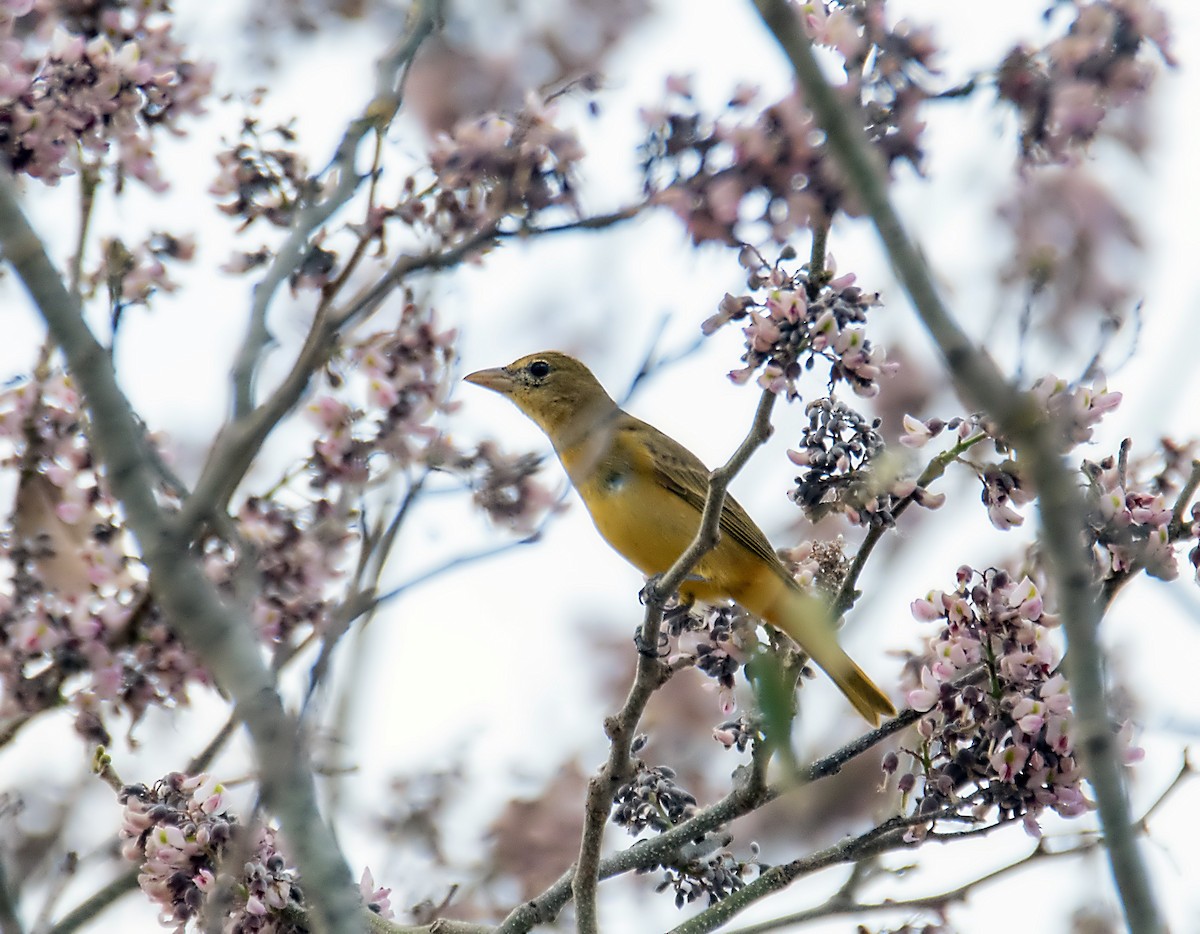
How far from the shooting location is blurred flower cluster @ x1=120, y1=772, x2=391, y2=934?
10.2 ft

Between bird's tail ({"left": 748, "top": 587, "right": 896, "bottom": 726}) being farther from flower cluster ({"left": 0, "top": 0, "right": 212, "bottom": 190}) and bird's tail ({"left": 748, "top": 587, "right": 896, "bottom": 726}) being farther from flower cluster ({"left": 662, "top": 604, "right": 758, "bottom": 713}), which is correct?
flower cluster ({"left": 0, "top": 0, "right": 212, "bottom": 190})

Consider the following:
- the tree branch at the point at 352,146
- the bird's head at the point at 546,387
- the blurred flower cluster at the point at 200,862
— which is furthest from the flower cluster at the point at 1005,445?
the bird's head at the point at 546,387

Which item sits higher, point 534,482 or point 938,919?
point 534,482

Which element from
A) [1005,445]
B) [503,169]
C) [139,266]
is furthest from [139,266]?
[1005,445]

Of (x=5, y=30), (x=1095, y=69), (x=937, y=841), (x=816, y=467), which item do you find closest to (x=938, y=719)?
(x=937, y=841)

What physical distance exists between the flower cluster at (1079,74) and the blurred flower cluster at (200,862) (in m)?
2.06

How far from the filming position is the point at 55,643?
3.81 meters

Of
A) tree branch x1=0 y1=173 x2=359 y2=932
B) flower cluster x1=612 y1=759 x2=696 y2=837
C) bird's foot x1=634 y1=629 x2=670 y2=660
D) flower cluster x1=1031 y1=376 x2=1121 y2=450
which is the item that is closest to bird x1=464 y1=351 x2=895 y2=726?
bird's foot x1=634 y1=629 x2=670 y2=660

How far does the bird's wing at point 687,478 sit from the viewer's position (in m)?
5.52

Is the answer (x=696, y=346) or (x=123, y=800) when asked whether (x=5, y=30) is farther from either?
(x=696, y=346)

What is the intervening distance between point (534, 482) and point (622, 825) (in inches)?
47.2

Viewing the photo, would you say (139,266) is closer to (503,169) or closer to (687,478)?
(503,169)

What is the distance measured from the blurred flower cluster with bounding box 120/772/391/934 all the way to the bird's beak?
350 centimetres

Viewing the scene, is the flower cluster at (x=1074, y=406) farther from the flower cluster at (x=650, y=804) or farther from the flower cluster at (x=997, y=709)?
the flower cluster at (x=650, y=804)
